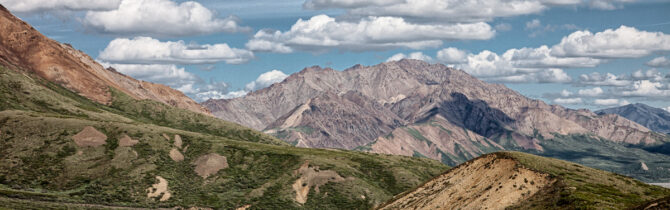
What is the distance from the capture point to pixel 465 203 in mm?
101000

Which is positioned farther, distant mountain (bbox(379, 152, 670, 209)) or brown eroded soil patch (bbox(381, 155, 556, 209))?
brown eroded soil patch (bbox(381, 155, 556, 209))

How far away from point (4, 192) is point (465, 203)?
6243 inches

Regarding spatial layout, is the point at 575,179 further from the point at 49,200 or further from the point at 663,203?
the point at 49,200

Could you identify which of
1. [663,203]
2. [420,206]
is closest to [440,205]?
[420,206]

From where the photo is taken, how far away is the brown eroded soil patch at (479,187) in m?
95.2

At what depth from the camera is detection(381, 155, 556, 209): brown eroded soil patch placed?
95.2m

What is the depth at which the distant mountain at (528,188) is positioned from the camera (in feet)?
283

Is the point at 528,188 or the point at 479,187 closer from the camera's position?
the point at 528,188

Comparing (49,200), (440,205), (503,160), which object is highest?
(503,160)

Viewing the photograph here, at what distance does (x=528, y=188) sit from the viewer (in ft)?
313

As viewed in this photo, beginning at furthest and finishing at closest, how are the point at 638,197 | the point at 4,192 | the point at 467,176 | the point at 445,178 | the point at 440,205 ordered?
the point at 4,192 < the point at 445,178 < the point at 467,176 < the point at 440,205 < the point at 638,197

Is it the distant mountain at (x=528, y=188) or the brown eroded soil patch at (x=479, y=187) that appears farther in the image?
the brown eroded soil patch at (x=479, y=187)

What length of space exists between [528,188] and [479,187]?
1195 centimetres

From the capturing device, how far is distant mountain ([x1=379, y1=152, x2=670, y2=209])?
86375 mm
